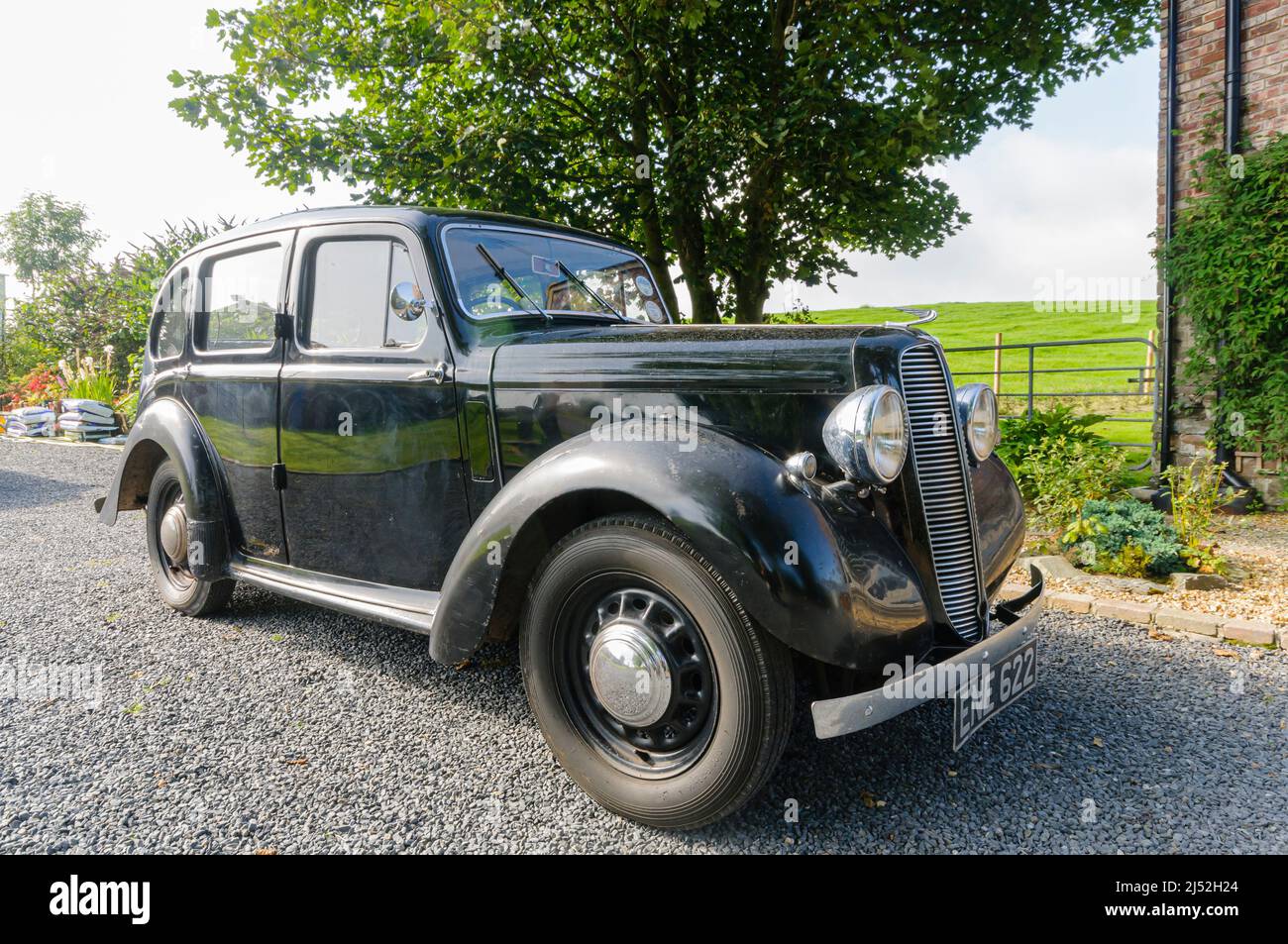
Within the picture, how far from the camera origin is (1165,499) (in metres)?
6.24

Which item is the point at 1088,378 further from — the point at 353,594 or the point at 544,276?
the point at 353,594

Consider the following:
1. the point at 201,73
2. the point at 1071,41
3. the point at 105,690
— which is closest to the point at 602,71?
the point at 201,73

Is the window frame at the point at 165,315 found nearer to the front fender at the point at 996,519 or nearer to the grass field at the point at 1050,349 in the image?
the front fender at the point at 996,519

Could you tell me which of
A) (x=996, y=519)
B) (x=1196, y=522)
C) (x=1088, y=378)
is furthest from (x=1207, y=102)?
(x=1088, y=378)

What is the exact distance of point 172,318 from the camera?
4383mm

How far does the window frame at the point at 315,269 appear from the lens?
309 centimetres

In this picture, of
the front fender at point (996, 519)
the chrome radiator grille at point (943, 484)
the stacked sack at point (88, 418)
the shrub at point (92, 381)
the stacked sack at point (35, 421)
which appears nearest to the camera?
the chrome radiator grille at point (943, 484)

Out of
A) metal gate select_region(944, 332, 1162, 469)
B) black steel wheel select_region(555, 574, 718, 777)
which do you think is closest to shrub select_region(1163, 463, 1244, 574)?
metal gate select_region(944, 332, 1162, 469)

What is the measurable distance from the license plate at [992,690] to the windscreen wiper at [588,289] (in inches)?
85.0

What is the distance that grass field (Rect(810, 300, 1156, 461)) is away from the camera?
1464cm

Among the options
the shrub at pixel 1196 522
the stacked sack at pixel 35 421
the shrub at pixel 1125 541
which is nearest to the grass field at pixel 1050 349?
the shrub at pixel 1196 522

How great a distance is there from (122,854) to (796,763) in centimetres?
204

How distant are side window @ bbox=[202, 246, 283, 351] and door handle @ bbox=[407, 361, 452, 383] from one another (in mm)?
1030

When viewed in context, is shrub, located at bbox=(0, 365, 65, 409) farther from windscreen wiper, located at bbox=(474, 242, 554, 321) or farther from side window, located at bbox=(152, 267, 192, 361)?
windscreen wiper, located at bbox=(474, 242, 554, 321)
